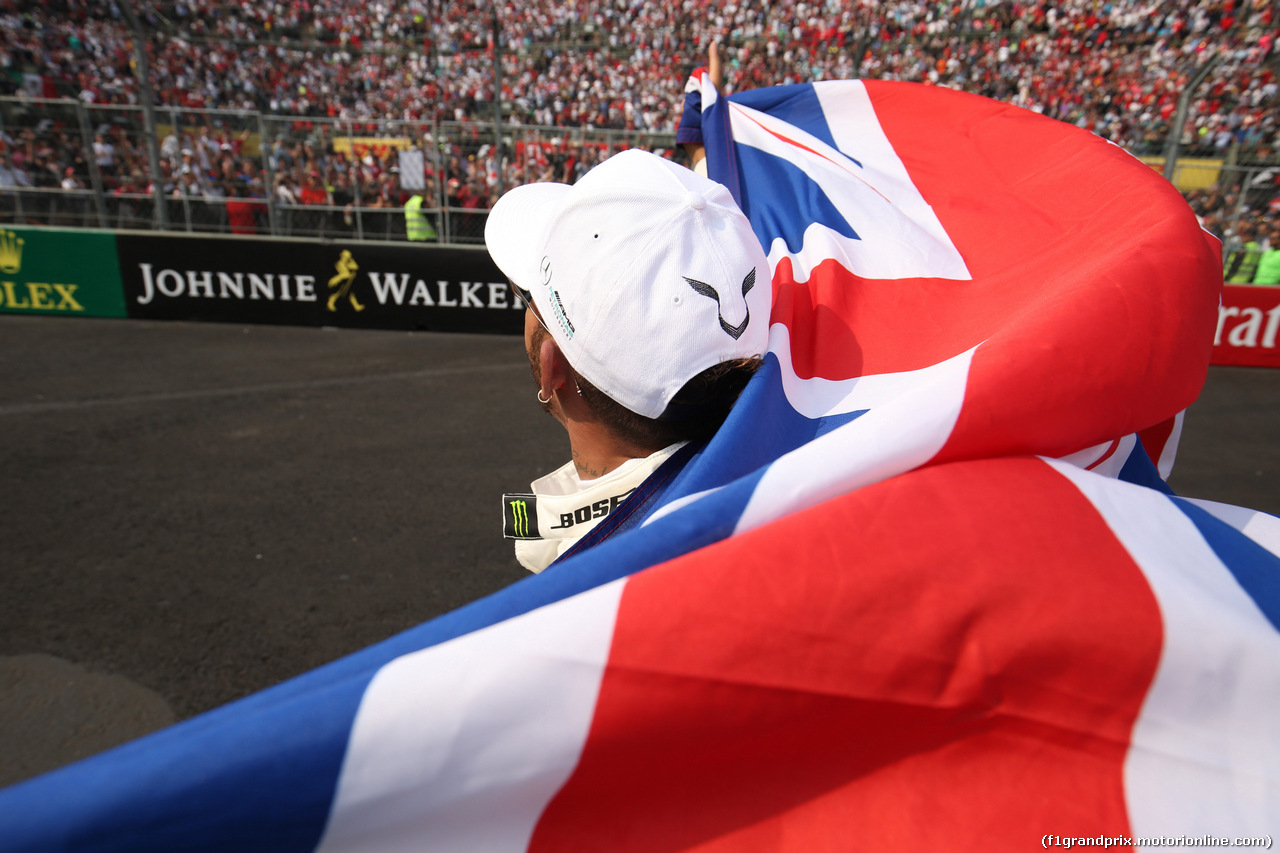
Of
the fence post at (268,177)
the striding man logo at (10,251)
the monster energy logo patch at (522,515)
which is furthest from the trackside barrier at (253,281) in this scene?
the monster energy logo patch at (522,515)

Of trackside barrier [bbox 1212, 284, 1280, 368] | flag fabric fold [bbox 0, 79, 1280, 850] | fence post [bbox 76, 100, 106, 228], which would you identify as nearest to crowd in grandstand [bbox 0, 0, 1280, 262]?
fence post [bbox 76, 100, 106, 228]

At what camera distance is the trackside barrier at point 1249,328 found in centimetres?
770

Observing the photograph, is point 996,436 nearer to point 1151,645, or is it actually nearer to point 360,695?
point 1151,645

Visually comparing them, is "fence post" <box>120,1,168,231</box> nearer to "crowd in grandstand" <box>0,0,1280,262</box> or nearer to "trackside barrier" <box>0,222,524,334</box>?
"crowd in grandstand" <box>0,0,1280,262</box>

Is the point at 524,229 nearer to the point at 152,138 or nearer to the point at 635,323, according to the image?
the point at 635,323

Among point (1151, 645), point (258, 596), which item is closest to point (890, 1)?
point (258, 596)

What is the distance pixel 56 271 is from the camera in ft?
26.2

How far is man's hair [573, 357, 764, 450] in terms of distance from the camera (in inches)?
43.1

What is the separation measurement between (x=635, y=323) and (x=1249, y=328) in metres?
9.19

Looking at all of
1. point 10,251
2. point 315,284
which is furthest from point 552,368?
point 10,251

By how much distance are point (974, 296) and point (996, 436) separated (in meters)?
0.71

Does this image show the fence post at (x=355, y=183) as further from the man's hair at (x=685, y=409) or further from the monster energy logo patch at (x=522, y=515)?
the man's hair at (x=685, y=409)

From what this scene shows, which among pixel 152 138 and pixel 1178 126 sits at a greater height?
pixel 1178 126

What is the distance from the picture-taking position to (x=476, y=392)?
627 cm
